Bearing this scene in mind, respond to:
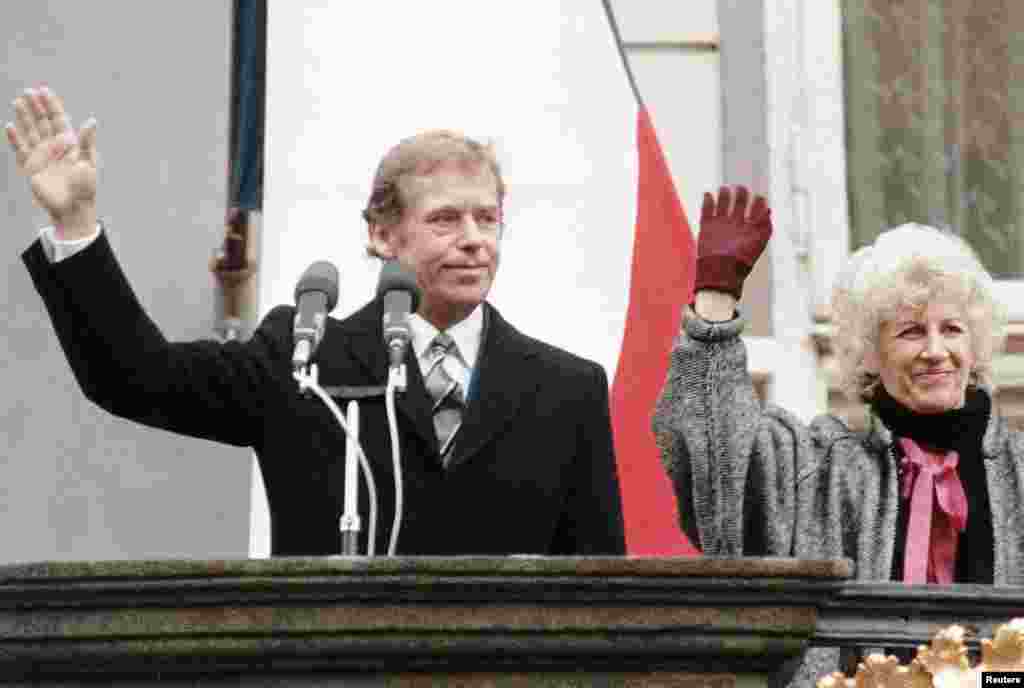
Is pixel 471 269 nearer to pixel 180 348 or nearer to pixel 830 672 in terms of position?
pixel 180 348

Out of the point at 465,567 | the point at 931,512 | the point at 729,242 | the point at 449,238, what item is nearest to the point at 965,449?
the point at 931,512

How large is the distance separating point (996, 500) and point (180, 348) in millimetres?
1556

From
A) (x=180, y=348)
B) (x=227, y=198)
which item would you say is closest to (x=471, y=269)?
(x=180, y=348)

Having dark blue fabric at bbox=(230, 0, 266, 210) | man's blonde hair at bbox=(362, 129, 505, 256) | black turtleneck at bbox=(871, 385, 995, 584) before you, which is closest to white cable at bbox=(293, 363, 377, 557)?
man's blonde hair at bbox=(362, 129, 505, 256)

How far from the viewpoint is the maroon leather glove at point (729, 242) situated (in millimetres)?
5535

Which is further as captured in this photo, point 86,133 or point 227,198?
point 227,198

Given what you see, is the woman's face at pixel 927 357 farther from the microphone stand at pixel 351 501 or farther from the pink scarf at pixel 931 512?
the microphone stand at pixel 351 501

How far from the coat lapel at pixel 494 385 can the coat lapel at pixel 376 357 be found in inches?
2.7

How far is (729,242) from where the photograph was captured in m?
5.55

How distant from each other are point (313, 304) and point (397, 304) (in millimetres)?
144

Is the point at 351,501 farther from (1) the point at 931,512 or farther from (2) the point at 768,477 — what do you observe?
(1) the point at 931,512

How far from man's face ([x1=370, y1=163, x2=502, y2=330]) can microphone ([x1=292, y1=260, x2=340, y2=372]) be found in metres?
0.28

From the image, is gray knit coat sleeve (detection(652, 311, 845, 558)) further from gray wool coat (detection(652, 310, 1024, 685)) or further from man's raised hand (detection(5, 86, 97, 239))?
man's raised hand (detection(5, 86, 97, 239))

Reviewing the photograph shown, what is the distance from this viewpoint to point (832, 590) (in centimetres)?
477
